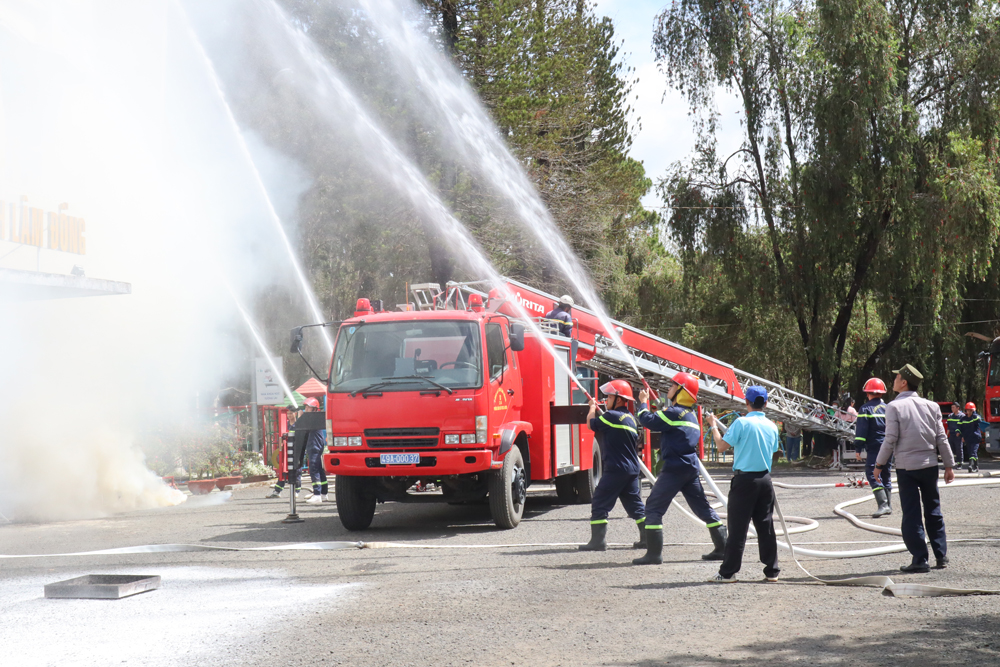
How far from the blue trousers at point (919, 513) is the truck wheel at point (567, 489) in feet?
21.5

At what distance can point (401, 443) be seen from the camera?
10812 millimetres

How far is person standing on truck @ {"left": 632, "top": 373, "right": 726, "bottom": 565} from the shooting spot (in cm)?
864

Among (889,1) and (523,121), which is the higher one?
(889,1)

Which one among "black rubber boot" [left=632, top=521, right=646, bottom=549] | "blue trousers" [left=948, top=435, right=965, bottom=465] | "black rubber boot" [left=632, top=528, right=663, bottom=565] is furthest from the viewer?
"blue trousers" [left=948, top=435, right=965, bottom=465]

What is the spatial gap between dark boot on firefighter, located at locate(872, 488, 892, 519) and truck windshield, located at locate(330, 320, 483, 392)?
531 cm

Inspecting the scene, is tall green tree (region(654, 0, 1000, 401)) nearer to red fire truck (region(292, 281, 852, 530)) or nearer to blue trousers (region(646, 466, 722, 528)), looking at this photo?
red fire truck (region(292, 281, 852, 530))

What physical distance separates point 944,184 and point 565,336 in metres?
13.4

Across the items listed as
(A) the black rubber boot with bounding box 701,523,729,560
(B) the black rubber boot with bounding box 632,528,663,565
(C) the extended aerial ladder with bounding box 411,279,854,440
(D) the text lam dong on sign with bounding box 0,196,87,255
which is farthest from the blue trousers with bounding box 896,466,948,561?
(D) the text lam dong on sign with bounding box 0,196,87,255

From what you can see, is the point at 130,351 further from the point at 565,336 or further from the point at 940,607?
the point at 940,607

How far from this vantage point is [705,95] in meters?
25.8

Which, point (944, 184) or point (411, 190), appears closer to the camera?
point (944, 184)

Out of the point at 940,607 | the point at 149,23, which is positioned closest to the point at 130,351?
the point at 149,23

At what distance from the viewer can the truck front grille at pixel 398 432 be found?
1076 cm

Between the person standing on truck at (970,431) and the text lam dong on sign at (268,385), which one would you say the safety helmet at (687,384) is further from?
the person standing on truck at (970,431)
